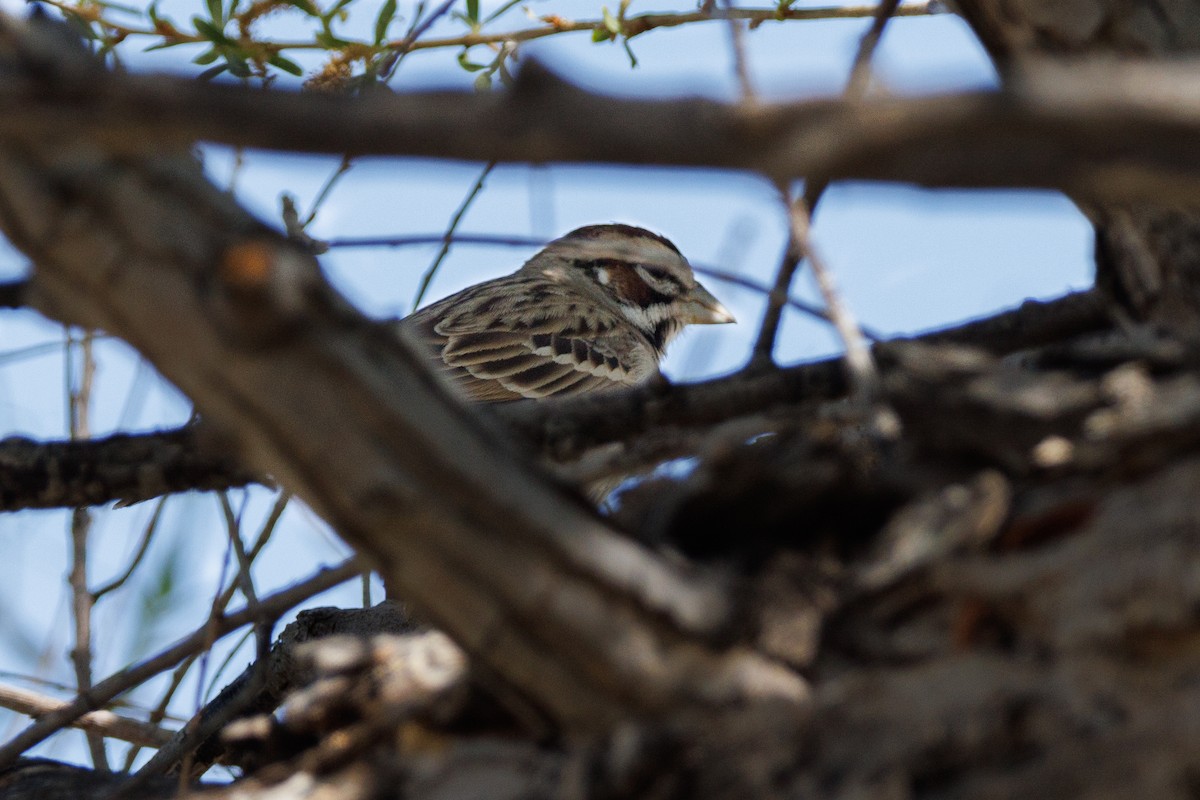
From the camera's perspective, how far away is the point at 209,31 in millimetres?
3729

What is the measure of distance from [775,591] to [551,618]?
337 mm

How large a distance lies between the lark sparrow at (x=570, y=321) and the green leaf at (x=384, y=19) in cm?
136

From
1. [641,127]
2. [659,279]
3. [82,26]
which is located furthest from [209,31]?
[659,279]

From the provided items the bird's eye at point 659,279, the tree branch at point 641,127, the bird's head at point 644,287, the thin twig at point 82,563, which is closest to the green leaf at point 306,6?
the thin twig at point 82,563

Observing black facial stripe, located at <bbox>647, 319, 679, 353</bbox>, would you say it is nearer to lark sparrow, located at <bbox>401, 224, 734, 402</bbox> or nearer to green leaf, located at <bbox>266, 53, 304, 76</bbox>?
lark sparrow, located at <bbox>401, 224, 734, 402</bbox>

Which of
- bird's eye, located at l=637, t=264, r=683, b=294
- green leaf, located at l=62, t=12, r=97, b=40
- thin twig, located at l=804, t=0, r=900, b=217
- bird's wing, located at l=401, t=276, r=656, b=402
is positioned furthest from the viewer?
bird's eye, located at l=637, t=264, r=683, b=294

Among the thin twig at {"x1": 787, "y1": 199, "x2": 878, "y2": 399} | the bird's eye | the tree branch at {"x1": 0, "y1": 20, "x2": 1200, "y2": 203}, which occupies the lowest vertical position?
the bird's eye

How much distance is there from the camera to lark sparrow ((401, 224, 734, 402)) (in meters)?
5.75

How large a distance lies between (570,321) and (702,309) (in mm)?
829

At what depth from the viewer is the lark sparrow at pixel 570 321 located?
18.9 feet

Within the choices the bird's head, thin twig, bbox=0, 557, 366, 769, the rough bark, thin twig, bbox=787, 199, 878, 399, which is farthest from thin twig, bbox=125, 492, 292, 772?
the bird's head

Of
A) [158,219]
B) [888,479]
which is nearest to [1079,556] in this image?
[888,479]

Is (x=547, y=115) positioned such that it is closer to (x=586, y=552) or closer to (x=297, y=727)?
(x=586, y=552)

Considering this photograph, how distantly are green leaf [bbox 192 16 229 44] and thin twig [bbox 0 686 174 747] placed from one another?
181 centimetres
